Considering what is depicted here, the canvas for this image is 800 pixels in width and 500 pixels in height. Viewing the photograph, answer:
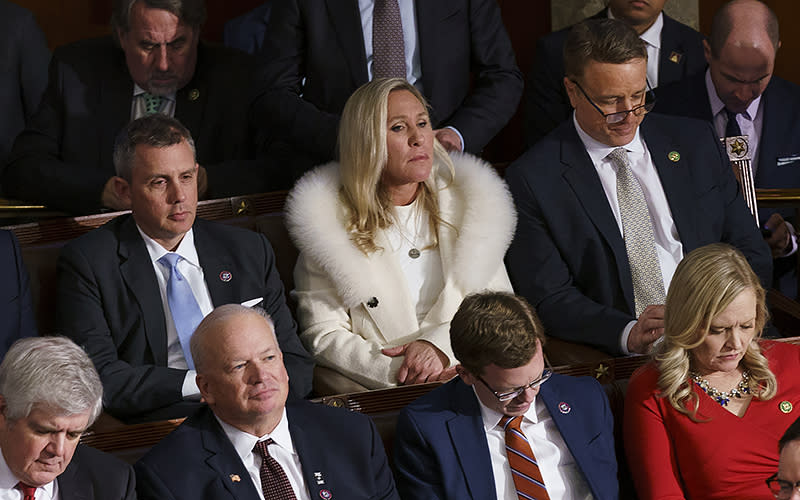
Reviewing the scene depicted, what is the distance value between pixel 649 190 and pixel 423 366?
86 cm

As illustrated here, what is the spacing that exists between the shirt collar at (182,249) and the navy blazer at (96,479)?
31.9 inches

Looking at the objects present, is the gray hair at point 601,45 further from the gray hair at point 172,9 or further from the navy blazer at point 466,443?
the gray hair at point 172,9

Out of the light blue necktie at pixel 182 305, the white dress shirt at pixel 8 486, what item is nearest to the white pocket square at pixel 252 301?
the light blue necktie at pixel 182 305

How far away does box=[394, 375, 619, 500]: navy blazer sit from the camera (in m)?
A: 2.73

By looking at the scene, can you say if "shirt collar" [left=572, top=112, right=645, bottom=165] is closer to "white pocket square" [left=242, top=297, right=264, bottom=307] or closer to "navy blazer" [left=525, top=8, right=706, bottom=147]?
"navy blazer" [left=525, top=8, right=706, bottom=147]

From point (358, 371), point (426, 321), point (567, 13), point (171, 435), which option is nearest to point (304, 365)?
point (358, 371)

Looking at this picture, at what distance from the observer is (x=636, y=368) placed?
298 cm

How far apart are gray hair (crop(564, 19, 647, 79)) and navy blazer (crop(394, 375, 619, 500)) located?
998 mm

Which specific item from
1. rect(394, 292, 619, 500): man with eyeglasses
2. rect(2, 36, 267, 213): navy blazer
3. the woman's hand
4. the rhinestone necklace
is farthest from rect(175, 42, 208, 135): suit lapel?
the rhinestone necklace

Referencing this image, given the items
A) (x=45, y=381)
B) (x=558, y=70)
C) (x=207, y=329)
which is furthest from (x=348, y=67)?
(x=45, y=381)

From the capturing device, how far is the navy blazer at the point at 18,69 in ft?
13.5

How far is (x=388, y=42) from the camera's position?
3805 millimetres

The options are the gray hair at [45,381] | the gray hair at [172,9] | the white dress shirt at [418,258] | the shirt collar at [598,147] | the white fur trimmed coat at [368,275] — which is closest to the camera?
the gray hair at [45,381]

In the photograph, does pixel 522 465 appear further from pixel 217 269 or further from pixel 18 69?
pixel 18 69
